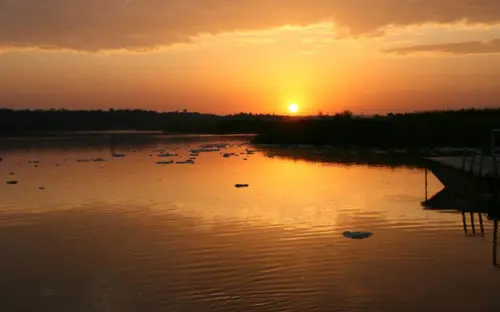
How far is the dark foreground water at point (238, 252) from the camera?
857 centimetres

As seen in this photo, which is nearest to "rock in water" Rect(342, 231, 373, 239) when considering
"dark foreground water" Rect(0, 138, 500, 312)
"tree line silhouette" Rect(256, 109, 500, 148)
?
"dark foreground water" Rect(0, 138, 500, 312)

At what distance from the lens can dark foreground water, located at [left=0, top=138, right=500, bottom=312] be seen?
28.1 ft

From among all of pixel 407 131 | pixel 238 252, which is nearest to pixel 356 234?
pixel 238 252

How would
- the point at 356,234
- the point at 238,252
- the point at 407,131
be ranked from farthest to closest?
the point at 407,131 < the point at 356,234 < the point at 238,252

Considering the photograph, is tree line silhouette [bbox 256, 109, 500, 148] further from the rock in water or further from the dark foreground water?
the rock in water

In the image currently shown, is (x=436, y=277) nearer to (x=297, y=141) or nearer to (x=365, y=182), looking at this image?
(x=365, y=182)

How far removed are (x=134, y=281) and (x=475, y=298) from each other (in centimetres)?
542

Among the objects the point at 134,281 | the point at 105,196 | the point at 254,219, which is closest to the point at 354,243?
the point at 254,219

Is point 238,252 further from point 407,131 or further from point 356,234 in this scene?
point 407,131

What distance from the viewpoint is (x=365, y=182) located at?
946 inches

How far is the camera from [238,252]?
37.3 feet

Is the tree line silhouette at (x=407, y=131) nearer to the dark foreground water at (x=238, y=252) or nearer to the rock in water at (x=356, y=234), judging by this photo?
the dark foreground water at (x=238, y=252)

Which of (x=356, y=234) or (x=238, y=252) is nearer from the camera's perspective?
(x=238, y=252)

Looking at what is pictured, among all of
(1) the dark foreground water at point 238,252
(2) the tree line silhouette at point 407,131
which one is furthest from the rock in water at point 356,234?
(2) the tree line silhouette at point 407,131
